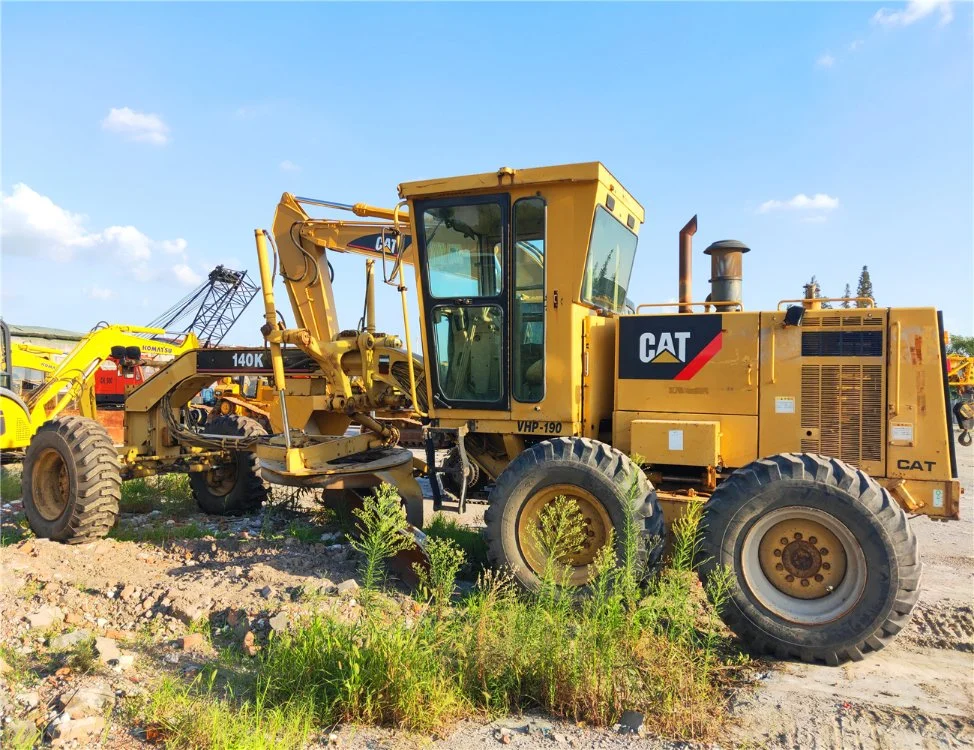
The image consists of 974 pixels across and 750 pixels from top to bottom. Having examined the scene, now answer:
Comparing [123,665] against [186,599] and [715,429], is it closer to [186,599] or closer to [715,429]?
[186,599]

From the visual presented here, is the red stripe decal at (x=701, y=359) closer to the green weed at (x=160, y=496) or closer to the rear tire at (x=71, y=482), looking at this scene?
the rear tire at (x=71, y=482)

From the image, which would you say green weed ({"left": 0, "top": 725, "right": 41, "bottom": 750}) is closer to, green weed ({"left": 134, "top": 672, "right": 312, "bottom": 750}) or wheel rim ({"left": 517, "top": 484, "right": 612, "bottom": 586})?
green weed ({"left": 134, "top": 672, "right": 312, "bottom": 750})

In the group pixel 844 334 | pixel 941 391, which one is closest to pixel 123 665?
pixel 844 334

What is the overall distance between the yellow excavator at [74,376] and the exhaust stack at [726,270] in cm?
585

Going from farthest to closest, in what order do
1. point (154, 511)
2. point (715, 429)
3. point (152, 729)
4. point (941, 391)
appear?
1. point (154, 511)
2. point (715, 429)
3. point (941, 391)
4. point (152, 729)

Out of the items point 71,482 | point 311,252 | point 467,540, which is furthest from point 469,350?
point 71,482

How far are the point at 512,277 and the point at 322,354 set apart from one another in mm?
2252

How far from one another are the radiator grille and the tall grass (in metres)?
1.67

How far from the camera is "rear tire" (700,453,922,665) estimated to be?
4223mm

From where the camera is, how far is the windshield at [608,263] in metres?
5.56

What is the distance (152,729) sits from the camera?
324 cm

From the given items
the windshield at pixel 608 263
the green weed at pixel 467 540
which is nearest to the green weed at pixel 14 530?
the green weed at pixel 467 540

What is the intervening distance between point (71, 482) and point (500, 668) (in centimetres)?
505

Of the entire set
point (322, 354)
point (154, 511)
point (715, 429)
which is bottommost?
point (154, 511)
